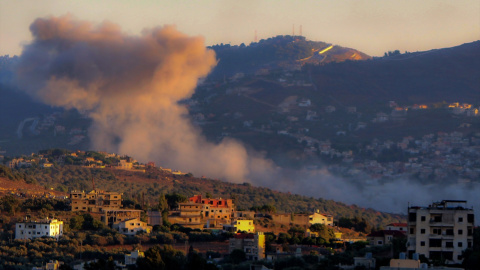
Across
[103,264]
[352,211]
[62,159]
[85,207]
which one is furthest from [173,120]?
[103,264]

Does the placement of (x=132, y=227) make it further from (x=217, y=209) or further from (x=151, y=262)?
(x=151, y=262)

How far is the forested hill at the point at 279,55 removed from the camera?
17900 centimetres

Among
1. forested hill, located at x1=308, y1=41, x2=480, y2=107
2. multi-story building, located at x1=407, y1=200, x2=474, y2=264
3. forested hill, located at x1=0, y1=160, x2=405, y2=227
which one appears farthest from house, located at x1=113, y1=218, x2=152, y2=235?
forested hill, located at x1=308, y1=41, x2=480, y2=107

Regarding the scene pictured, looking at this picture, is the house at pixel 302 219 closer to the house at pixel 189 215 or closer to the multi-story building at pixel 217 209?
the multi-story building at pixel 217 209

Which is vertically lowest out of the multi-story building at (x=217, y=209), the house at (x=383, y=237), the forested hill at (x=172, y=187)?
the house at (x=383, y=237)

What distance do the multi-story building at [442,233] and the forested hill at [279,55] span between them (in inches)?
5068

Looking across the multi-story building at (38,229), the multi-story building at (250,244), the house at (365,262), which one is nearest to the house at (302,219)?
the multi-story building at (250,244)

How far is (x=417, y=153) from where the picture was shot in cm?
13038

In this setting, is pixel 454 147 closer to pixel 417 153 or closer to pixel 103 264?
pixel 417 153

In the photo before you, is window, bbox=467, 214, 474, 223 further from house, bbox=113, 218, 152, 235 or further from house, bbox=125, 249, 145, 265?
house, bbox=113, 218, 152, 235

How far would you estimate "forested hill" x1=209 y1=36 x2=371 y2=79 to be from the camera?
179 meters

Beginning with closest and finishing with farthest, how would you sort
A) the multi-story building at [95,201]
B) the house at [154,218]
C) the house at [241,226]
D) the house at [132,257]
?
the house at [132,257], the house at [241,226], the house at [154,218], the multi-story building at [95,201]

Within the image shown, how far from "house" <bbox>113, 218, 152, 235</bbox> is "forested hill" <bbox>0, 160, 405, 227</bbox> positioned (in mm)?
22673

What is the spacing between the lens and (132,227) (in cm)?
6253
